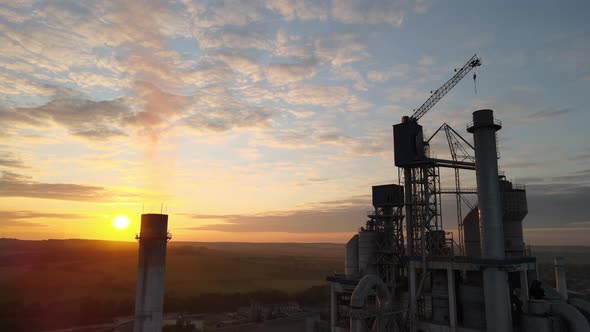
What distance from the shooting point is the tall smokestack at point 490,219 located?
3650 centimetres

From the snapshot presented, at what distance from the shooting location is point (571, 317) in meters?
36.1

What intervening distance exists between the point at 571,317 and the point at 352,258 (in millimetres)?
25051

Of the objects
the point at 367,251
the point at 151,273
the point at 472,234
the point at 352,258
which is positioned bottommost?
the point at 151,273

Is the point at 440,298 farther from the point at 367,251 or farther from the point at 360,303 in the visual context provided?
the point at 360,303

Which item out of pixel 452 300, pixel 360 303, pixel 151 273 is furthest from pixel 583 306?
pixel 151 273

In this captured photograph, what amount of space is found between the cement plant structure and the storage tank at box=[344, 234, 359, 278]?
0.46ft

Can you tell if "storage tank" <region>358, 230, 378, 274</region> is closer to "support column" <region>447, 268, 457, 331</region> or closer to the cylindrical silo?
the cylindrical silo

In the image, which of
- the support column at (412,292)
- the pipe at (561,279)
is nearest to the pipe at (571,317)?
the support column at (412,292)

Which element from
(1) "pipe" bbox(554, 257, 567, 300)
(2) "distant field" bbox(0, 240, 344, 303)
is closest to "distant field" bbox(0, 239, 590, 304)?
(2) "distant field" bbox(0, 240, 344, 303)

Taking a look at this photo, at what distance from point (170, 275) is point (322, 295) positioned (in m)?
75.2

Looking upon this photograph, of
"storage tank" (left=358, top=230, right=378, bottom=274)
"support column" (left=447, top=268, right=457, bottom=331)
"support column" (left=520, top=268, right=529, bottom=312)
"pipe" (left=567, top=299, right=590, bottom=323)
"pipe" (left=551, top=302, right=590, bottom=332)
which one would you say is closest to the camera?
"pipe" (left=551, top=302, right=590, bottom=332)

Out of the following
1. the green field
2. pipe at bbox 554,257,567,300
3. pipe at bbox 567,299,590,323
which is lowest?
the green field

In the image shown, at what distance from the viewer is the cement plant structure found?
3722 cm

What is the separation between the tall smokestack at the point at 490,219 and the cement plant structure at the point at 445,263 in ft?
0.31
